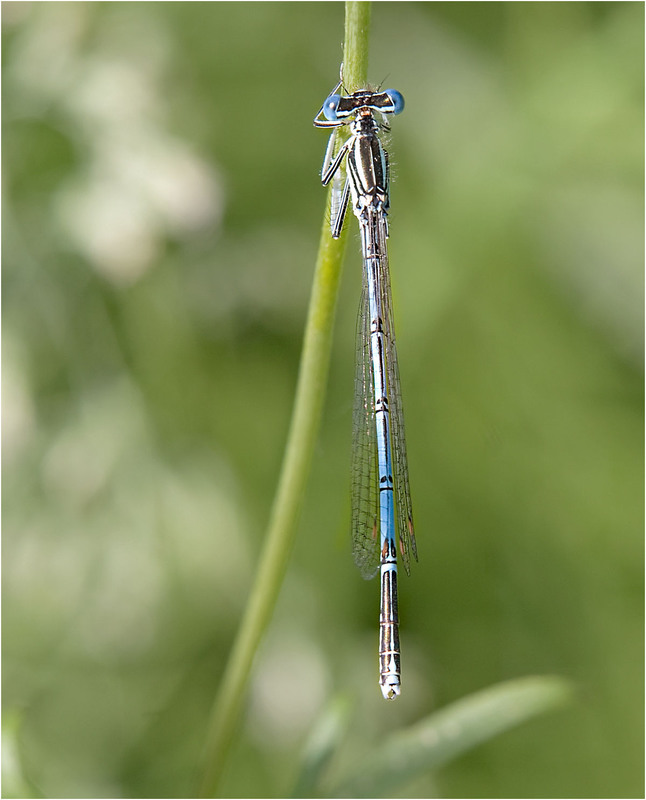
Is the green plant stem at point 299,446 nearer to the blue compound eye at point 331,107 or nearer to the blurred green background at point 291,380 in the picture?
the blue compound eye at point 331,107

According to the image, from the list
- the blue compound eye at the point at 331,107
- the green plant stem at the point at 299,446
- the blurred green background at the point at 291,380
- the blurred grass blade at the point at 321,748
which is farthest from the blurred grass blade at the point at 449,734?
the blurred green background at the point at 291,380

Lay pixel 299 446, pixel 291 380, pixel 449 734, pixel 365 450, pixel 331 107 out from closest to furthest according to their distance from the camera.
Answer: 1. pixel 299 446
2. pixel 331 107
3. pixel 449 734
4. pixel 365 450
5. pixel 291 380

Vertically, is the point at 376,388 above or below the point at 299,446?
above

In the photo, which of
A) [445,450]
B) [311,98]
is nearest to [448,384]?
[445,450]

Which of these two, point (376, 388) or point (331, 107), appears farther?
point (376, 388)

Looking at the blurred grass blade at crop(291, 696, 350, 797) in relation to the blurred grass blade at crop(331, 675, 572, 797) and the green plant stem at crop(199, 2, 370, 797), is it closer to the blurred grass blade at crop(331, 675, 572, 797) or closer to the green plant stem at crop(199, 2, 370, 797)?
the blurred grass blade at crop(331, 675, 572, 797)

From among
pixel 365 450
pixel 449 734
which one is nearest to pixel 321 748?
pixel 449 734

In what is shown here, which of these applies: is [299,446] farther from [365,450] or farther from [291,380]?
[291,380]
